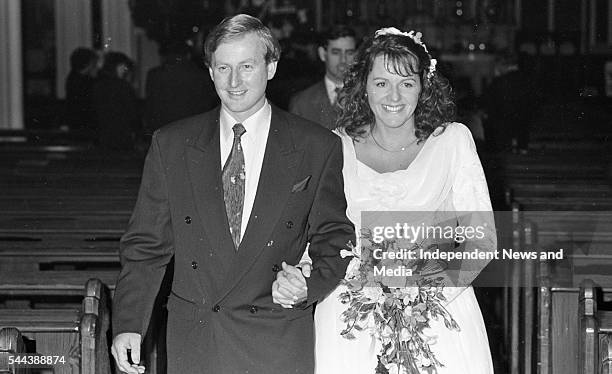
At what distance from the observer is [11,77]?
38.3 feet

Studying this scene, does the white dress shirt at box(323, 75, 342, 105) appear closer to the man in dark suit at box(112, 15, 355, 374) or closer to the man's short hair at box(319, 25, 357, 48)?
the man's short hair at box(319, 25, 357, 48)

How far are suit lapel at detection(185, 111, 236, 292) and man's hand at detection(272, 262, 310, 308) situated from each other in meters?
0.17

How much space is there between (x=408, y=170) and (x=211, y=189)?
0.64 meters

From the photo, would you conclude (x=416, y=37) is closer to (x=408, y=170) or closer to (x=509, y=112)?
(x=408, y=170)

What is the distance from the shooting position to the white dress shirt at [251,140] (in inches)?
114

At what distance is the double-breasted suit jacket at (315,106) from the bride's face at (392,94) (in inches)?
78.0

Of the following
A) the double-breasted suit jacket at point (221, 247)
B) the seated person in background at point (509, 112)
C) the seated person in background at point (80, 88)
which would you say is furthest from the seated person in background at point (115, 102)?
the double-breasted suit jacket at point (221, 247)

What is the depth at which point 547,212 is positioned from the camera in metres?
5.46

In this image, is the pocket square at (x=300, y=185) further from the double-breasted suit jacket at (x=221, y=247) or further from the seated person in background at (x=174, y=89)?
the seated person in background at (x=174, y=89)


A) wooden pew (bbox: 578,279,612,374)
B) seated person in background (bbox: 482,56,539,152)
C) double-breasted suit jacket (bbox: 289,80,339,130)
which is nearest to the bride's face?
wooden pew (bbox: 578,279,612,374)

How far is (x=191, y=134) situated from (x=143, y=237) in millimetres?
278

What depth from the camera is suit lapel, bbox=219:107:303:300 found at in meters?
2.83

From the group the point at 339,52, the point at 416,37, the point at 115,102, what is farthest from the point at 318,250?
the point at 115,102

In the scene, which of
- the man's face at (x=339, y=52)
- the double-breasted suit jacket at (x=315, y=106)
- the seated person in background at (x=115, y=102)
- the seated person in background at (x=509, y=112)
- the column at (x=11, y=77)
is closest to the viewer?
the double-breasted suit jacket at (x=315, y=106)
